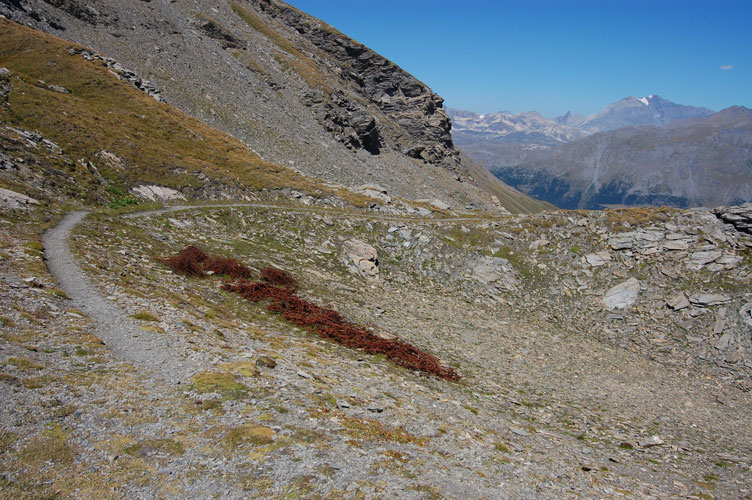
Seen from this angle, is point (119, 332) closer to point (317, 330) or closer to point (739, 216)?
point (317, 330)

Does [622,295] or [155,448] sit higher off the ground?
[622,295]

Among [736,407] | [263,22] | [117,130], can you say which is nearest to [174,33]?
[263,22]

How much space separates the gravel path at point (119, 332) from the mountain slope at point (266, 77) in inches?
2166

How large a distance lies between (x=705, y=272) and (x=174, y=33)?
10226 centimetres

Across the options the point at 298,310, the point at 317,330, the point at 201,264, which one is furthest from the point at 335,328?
the point at 201,264

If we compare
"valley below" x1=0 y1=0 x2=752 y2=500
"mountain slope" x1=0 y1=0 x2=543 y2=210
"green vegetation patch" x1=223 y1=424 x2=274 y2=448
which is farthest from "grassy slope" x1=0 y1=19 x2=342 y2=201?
"green vegetation patch" x1=223 y1=424 x2=274 y2=448

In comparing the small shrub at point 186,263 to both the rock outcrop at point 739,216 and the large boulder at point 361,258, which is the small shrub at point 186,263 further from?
the rock outcrop at point 739,216

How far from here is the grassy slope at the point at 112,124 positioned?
35.0 meters

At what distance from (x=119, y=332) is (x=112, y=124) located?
39.8 metres

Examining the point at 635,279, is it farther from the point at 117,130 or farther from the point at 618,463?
the point at 117,130

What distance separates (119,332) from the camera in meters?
13.1

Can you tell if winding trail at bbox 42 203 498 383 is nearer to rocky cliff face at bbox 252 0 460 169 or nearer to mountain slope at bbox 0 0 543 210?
mountain slope at bbox 0 0 543 210

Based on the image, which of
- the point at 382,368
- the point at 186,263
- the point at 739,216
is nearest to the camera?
the point at 382,368

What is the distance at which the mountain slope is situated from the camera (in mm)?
70812
